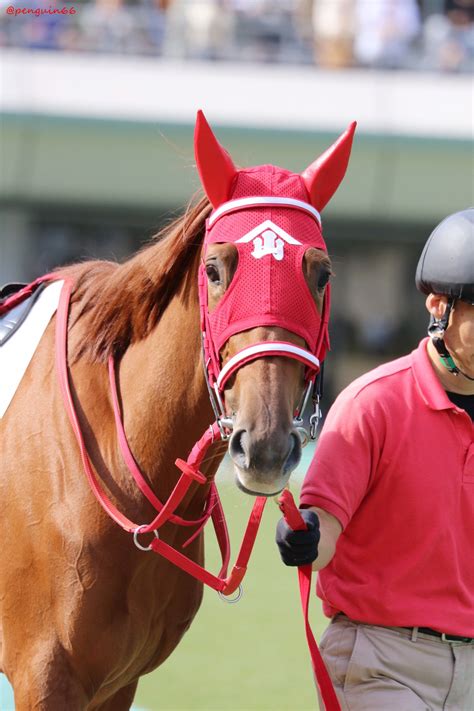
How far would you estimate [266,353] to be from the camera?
7.68ft

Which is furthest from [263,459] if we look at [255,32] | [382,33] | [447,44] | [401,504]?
[447,44]

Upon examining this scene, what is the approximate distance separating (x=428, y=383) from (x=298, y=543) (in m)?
0.60

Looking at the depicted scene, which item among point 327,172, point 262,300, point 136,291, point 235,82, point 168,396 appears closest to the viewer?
point 262,300

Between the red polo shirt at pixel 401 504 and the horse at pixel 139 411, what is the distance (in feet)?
0.93

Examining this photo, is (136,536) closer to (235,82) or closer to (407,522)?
(407,522)

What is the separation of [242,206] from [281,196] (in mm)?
102

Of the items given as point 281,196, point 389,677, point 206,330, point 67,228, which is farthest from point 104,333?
point 67,228

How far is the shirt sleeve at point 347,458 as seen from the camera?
105 inches

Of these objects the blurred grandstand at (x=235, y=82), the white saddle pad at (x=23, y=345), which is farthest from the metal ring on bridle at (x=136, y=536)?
the blurred grandstand at (x=235, y=82)

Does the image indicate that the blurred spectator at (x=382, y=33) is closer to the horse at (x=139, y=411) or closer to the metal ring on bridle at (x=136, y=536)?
the horse at (x=139, y=411)

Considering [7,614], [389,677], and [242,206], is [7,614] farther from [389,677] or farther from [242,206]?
[242,206]

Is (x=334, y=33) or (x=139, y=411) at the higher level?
(x=334, y=33)

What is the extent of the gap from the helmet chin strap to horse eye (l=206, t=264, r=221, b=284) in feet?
1.99

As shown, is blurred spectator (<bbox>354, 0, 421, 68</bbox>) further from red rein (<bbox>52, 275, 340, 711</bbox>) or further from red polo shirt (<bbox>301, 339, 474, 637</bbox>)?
red polo shirt (<bbox>301, 339, 474, 637</bbox>)
